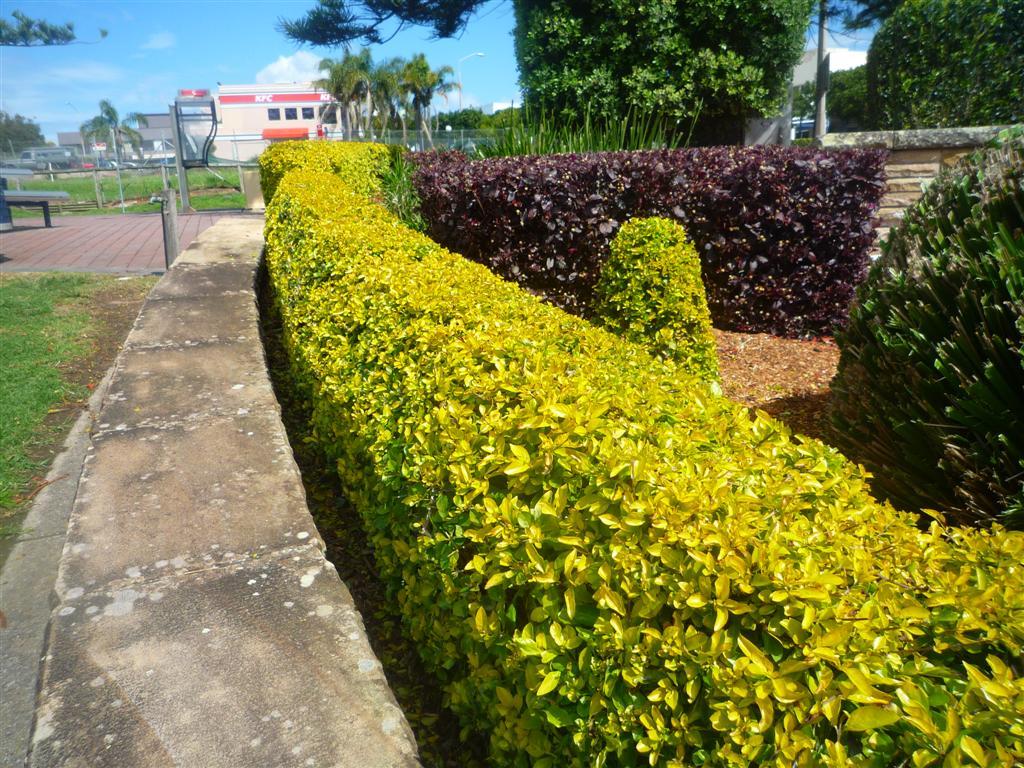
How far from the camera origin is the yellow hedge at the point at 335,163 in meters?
8.38

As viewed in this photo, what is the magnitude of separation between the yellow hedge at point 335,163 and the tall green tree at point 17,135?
23421 millimetres

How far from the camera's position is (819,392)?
491 centimetres

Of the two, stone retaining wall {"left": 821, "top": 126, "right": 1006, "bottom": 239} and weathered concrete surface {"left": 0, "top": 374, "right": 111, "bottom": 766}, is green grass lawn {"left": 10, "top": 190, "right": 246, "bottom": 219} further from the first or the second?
weathered concrete surface {"left": 0, "top": 374, "right": 111, "bottom": 766}

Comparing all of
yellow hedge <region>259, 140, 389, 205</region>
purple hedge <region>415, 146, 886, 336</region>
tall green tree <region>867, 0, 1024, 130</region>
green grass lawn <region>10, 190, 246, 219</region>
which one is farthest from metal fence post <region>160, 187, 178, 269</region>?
green grass lawn <region>10, 190, 246, 219</region>

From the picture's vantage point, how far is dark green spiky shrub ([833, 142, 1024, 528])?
7.50 ft

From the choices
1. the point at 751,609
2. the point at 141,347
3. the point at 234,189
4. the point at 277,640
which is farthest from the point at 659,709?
the point at 234,189

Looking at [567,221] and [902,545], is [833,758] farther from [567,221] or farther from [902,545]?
[567,221]

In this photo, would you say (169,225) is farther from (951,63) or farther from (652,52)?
(951,63)

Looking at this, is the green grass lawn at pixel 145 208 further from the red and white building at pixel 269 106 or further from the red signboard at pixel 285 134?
the red and white building at pixel 269 106

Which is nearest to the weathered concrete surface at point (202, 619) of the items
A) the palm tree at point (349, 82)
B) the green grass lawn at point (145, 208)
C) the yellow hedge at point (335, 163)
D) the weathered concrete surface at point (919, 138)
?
the yellow hedge at point (335, 163)

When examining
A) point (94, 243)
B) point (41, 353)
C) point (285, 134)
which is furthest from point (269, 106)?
point (41, 353)

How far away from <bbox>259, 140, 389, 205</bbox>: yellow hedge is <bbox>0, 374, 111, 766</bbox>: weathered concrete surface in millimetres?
4319

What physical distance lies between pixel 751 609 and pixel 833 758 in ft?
0.78

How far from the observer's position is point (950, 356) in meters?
2.44
